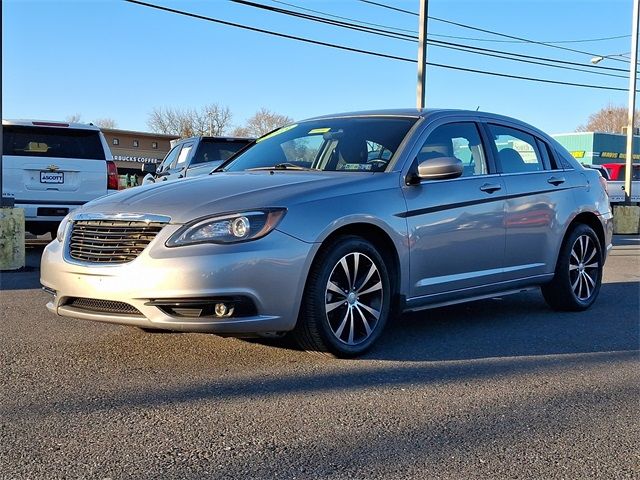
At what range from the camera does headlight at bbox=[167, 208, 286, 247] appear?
13.3 ft

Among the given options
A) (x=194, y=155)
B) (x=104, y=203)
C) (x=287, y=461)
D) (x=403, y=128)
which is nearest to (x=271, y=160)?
(x=403, y=128)

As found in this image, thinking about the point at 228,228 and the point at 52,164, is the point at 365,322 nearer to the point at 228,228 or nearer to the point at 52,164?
the point at 228,228

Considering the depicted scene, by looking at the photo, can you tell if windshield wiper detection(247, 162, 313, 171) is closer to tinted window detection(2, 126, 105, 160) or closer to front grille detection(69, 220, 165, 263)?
front grille detection(69, 220, 165, 263)

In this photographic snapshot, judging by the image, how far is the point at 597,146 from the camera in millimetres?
50094

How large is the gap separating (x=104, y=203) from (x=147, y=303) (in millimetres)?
948

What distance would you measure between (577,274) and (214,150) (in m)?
8.03

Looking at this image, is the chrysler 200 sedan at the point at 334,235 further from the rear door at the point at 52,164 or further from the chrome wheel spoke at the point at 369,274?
the rear door at the point at 52,164

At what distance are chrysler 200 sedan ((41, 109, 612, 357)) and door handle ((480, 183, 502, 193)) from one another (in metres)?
0.02

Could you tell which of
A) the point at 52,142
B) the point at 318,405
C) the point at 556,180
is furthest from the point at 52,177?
the point at 318,405

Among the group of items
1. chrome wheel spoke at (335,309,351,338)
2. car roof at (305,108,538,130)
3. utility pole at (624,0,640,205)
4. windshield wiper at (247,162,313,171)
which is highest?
utility pole at (624,0,640,205)

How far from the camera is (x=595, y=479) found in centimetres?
282

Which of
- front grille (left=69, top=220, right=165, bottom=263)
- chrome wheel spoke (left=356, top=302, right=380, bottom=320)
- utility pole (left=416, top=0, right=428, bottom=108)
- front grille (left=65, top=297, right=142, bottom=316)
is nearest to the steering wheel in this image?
chrome wheel spoke (left=356, top=302, right=380, bottom=320)

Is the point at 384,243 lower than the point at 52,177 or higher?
lower

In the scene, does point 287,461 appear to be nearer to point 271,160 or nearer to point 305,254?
point 305,254
